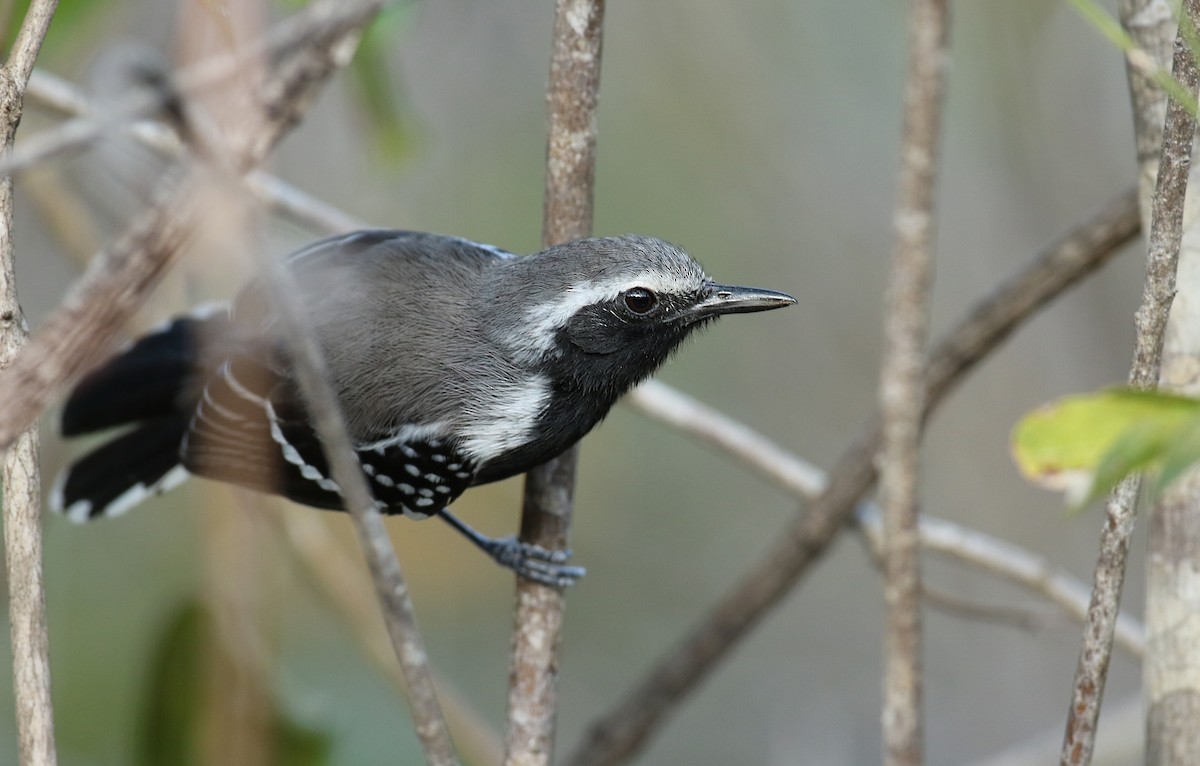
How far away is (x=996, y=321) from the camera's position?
341cm

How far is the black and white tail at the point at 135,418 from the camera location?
3.75 m

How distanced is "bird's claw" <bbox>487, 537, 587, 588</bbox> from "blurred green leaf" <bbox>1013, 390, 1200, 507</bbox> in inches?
66.3

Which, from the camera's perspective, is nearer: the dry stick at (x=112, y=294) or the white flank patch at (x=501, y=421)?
the dry stick at (x=112, y=294)

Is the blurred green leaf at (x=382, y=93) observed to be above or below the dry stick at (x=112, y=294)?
above

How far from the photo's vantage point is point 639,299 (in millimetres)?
3135

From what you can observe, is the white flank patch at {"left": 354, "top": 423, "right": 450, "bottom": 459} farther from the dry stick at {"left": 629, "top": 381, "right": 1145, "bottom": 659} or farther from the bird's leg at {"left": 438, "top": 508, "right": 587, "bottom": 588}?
the dry stick at {"left": 629, "top": 381, "right": 1145, "bottom": 659}

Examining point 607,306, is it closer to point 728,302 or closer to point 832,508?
point 728,302

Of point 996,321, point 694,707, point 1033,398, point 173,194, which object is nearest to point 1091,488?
point 173,194

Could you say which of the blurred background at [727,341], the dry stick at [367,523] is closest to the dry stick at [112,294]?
the dry stick at [367,523]

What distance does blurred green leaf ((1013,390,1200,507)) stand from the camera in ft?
3.40

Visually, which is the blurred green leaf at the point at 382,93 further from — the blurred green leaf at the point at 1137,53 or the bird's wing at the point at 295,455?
the blurred green leaf at the point at 1137,53

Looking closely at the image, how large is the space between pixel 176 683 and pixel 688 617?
182 inches

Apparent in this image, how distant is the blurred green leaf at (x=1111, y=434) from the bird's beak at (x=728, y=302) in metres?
1.90

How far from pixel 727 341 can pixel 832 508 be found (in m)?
4.42
